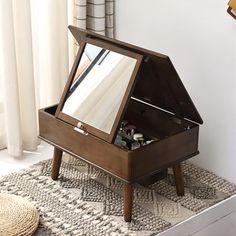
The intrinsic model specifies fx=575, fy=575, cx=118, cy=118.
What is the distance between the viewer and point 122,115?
1.58 m

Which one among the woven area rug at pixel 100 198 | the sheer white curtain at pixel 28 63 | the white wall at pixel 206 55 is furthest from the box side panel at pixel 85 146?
the white wall at pixel 206 55

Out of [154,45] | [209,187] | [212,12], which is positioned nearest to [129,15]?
[154,45]

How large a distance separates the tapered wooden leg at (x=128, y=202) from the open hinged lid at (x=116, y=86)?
152 mm

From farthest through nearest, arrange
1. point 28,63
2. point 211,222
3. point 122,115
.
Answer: point 28,63 → point 211,222 → point 122,115

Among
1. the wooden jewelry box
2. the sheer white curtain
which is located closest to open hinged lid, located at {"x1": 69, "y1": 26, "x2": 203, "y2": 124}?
the wooden jewelry box

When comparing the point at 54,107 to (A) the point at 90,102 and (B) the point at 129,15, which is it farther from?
(B) the point at 129,15

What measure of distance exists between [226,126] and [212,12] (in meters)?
0.37

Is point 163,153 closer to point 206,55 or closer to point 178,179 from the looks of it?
point 178,179

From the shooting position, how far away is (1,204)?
1650 mm

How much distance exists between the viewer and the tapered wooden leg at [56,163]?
6.01ft

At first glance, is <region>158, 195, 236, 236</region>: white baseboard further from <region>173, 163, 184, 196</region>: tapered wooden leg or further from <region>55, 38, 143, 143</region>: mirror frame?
<region>55, 38, 143, 143</region>: mirror frame

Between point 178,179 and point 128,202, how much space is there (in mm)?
218

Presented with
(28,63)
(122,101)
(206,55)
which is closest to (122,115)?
(122,101)

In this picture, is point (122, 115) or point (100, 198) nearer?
point (122, 115)
